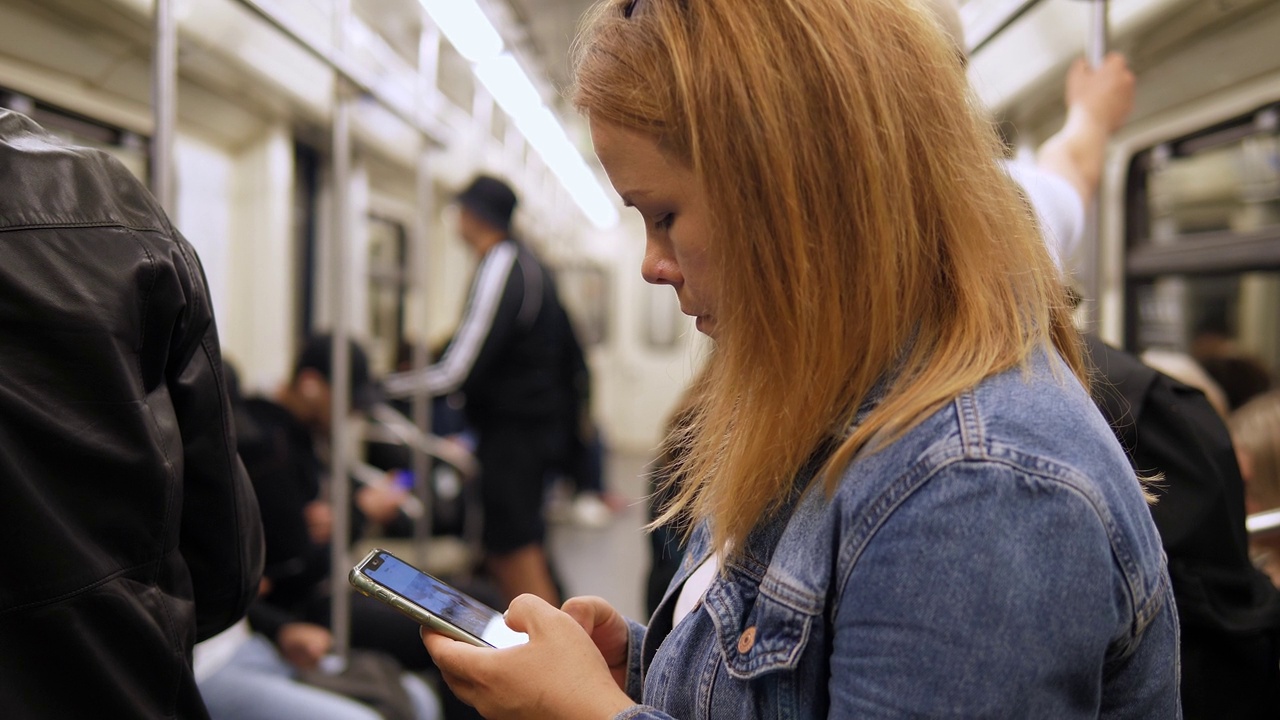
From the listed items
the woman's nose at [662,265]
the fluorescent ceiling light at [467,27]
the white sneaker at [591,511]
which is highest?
the fluorescent ceiling light at [467,27]

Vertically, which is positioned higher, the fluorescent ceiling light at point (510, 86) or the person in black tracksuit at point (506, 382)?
the fluorescent ceiling light at point (510, 86)

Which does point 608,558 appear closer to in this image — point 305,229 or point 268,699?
point 305,229

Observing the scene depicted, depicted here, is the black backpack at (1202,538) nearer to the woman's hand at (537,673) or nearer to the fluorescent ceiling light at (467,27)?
the woman's hand at (537,673)

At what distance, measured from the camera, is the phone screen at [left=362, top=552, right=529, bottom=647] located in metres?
0.89

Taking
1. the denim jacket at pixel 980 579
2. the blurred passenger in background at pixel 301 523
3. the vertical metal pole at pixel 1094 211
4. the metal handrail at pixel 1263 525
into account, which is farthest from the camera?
the blurred passenger in background at pixel 301 523

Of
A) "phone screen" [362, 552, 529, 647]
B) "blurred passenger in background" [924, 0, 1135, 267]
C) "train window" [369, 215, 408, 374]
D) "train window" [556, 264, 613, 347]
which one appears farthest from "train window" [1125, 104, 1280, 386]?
"train window" [556, 264, 613, 347]

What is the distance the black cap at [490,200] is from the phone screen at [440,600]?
2662 mm

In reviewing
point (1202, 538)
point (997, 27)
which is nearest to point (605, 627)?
point (1202, 538)

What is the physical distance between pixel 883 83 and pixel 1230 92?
81.7 inches

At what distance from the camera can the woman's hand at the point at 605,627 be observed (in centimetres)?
96

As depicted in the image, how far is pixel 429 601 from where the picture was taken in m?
0.90

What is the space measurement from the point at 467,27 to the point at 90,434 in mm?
2523

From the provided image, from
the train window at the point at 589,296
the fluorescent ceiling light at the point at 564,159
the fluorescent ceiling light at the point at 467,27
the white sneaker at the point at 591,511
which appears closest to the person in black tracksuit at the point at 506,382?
the fluorescent ceiling light at the point at 467,27

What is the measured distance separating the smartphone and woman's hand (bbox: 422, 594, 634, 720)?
0.08ft
